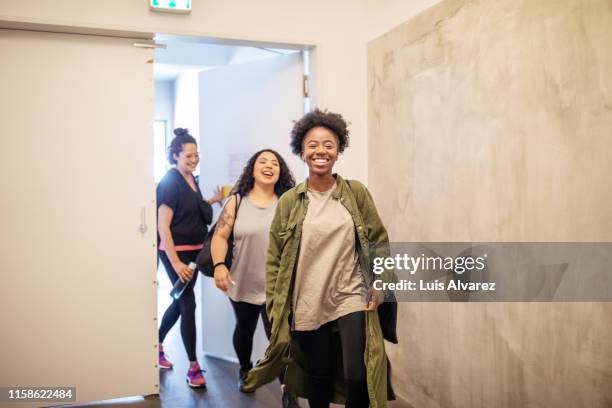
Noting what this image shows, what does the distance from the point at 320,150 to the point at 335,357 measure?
0.86 metres

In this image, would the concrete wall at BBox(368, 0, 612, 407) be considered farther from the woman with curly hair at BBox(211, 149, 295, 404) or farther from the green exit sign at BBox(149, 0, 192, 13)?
the green exit sign at BBox(149, 0, 192, 13)

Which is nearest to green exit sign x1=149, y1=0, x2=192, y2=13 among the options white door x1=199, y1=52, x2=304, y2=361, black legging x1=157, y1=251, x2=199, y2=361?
white door x1=199, y1=52, x2=304, y2=361

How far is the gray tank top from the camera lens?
9.57ft

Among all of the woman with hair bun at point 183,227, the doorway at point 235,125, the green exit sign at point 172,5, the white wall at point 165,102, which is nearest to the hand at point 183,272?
the woman with hair bun at point 183,227

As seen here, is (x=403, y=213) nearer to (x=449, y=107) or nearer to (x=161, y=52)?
(x=449, y=107)

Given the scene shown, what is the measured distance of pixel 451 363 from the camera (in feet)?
8.42

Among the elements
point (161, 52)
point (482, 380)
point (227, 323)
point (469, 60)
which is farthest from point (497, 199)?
point (161, 52)

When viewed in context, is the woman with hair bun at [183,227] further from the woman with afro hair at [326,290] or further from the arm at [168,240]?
the woman with afro hair at [326,290]

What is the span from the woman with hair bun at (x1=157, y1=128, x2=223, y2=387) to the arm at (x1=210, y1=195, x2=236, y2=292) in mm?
567

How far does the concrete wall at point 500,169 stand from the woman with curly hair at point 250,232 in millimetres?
664

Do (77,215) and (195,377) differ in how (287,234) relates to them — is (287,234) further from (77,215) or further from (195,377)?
(195,377)

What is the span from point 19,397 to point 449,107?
2.71m

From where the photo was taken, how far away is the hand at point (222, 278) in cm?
271

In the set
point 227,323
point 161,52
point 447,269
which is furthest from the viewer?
point 161,52
